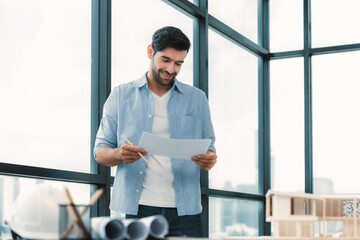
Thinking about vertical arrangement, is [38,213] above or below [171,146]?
below

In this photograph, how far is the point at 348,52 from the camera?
5309 mm

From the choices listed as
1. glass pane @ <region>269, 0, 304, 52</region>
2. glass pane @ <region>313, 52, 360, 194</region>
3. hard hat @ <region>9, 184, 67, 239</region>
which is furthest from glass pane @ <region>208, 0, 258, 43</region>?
hard hat @ <region>9, 184, 67, 239</region>

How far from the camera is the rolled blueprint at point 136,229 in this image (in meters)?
1.42

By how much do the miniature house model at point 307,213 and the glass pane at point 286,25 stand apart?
3.60 m

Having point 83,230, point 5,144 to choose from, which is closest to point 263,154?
point 5,144

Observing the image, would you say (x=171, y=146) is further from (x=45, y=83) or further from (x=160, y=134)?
(x=45, y=83)

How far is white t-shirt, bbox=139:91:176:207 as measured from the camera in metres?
1.97

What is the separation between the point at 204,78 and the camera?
432cm

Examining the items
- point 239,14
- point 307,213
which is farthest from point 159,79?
point 239,14

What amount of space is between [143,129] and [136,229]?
682 mm

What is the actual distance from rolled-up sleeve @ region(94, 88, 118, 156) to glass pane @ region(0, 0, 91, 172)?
707 mm

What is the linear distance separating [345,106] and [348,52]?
20.8 inches

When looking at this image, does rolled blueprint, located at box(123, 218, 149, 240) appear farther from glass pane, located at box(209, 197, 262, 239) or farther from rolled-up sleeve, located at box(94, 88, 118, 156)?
glass pane, located at box(209, 197, 262, 239)

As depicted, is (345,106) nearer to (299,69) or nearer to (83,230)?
(299,69)
